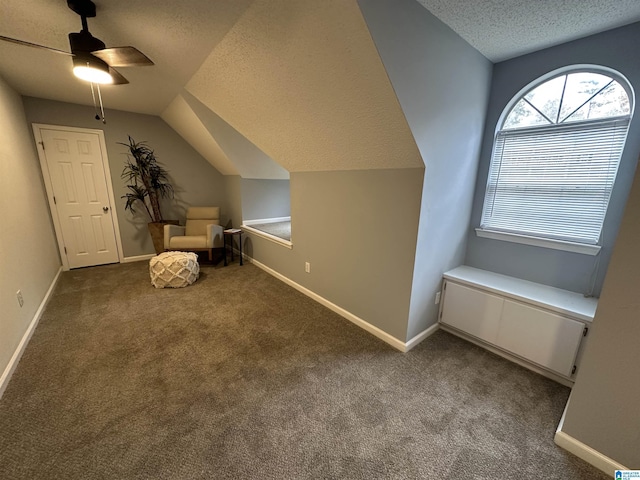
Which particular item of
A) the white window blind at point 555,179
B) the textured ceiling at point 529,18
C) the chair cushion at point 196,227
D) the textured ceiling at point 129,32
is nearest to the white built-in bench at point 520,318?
the white window blind at point 555,179

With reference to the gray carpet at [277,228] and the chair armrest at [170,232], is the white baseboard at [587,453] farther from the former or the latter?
the chair armrest at [170,232]

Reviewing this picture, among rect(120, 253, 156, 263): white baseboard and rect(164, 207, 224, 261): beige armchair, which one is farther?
rect(120, 253, 156, 263): white baseboard

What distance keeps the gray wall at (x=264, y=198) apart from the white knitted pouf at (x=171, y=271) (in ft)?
4.48

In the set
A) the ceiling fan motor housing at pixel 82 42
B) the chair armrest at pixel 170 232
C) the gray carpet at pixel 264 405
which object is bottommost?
the gray carpet at pixel 264 405

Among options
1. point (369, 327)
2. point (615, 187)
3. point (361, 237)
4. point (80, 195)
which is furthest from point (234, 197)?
point (615, 187)

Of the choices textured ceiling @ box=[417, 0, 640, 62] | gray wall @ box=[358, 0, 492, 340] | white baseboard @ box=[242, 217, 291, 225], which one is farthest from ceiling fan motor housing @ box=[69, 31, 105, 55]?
white baseboard @ box=[242, 217, 291, 225]

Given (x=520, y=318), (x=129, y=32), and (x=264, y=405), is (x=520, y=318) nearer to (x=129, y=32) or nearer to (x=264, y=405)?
(x=264, y=405)

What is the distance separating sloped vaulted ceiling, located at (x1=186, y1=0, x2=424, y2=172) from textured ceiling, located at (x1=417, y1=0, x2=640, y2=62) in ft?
1.66

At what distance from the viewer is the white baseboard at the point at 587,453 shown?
3.92ft

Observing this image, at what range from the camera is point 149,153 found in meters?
3.96

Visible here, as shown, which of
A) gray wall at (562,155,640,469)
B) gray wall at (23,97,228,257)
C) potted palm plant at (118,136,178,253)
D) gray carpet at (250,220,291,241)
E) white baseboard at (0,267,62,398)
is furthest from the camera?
potted palm plant at (118,136,178,253)

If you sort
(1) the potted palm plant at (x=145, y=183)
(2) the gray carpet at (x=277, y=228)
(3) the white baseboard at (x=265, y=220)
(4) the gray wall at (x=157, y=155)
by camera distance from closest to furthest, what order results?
1. (4) the gray wall at (x=157, y=155)
2. (2) the gray carpet at (x=277, y=228)
3. (1) the potted palm plant at (x=145, y=183)
4. (3) the white baseboard at (x=265, y=220)

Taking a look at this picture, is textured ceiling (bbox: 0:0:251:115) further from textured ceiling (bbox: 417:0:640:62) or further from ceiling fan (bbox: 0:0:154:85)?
textured ceiling (bbox: 417:0:640:62)

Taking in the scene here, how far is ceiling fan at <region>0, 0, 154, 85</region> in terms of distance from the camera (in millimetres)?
1517
